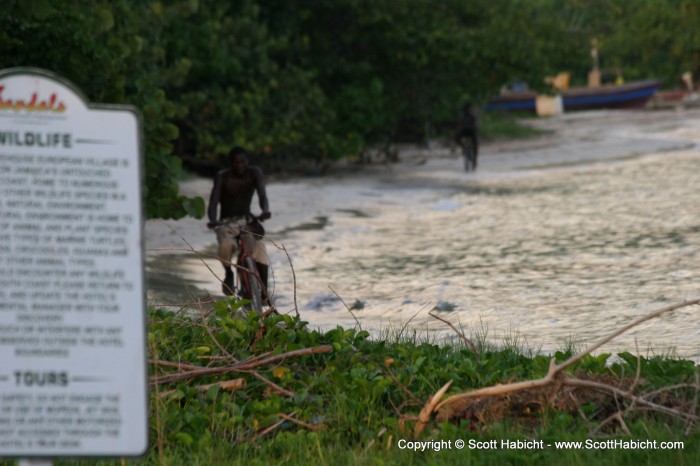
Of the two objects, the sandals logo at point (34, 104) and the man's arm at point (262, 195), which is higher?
the sandals logo at point (34, 104)

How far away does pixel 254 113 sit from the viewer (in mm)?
24109

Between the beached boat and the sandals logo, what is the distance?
178ft

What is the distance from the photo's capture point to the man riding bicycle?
35.3ft

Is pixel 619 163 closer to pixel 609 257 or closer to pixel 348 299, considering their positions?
pixel 609 257

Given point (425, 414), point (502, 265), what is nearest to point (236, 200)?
point (502, 265)

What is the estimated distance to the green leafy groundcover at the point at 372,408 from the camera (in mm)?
5809

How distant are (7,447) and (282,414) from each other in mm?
2783

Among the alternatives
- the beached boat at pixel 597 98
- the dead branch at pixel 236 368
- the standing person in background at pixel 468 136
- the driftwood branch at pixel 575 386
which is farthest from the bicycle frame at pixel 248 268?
the beached boat at pixel 597 98

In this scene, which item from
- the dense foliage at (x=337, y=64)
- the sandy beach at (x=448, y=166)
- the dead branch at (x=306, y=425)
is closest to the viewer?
the dead branch at (x=306, y=425)

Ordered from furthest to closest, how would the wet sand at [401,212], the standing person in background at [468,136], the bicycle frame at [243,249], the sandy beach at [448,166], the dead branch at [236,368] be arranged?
the standing person in background at [468,136]
the sandy beach at [448,166]
the wet sand at [401,212]
the bicycle frame at [243,249]
the dead branch at [236,368]

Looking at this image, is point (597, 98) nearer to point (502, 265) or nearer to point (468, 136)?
point (468, 136)

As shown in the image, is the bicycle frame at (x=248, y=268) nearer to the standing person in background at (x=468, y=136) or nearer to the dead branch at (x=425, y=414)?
the dead branch at (x=425, y=414)

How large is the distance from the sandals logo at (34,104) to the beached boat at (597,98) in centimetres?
5438

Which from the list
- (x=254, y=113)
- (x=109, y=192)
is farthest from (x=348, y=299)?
(x=254, y=113)
